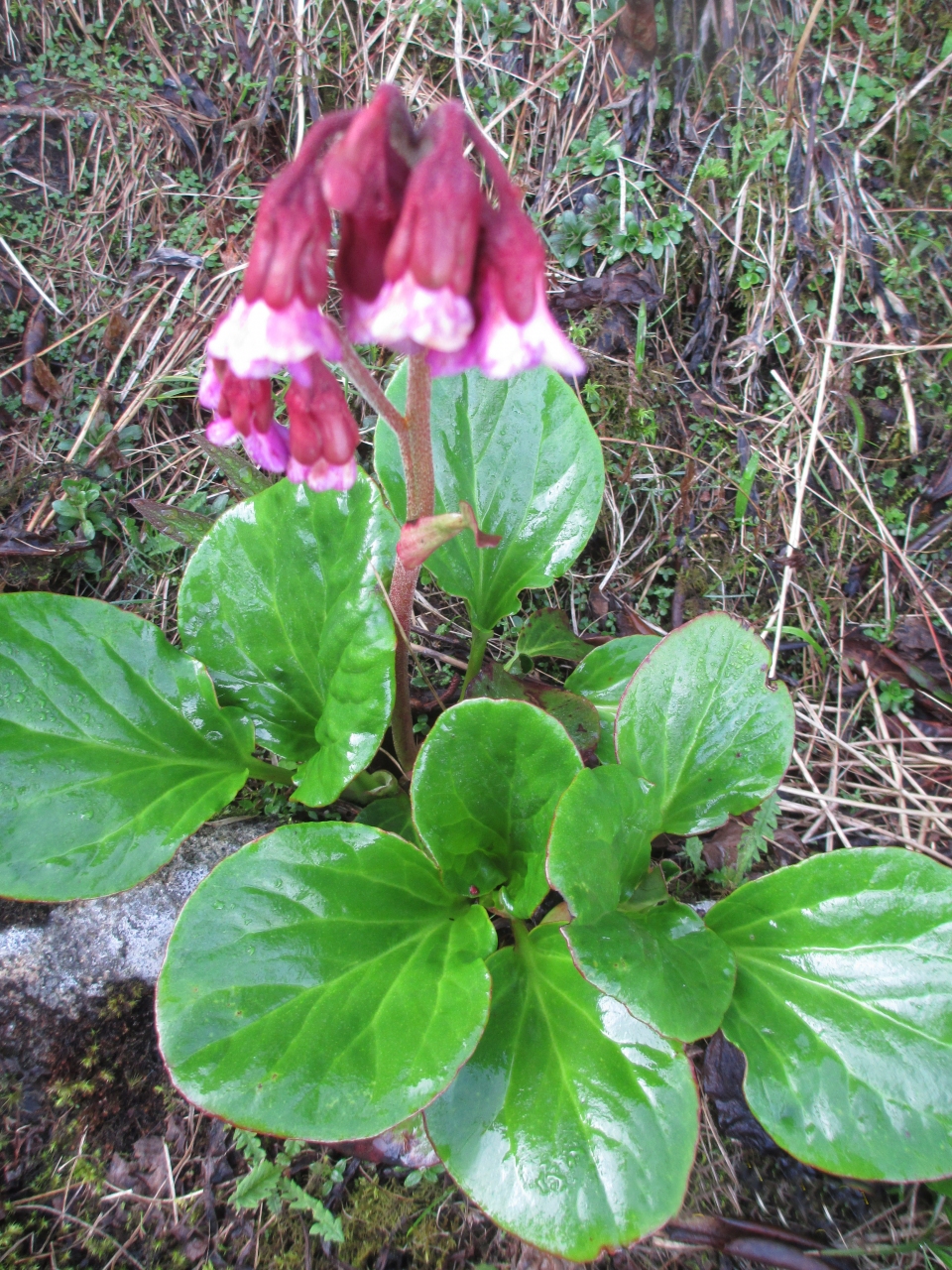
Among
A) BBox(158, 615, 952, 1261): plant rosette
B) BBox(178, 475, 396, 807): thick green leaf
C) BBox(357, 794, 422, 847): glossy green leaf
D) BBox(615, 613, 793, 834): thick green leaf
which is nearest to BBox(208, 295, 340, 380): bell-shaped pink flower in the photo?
BBox(178, 475, 396, 807): thick green leaf

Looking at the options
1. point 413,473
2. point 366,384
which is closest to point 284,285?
point 366,384

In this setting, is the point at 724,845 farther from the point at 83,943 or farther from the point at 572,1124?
the point at 83,943

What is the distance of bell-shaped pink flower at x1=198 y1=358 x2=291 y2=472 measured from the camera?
3.60ft

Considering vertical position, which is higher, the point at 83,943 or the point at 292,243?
the point at 292,243

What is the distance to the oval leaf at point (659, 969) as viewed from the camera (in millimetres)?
1235

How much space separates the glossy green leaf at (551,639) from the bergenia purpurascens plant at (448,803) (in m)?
0.10

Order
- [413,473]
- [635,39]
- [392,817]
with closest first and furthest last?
[413,473] < [392,817] < [635,39]

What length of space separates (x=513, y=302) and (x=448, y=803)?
3.08 ft

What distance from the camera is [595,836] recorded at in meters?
1.32

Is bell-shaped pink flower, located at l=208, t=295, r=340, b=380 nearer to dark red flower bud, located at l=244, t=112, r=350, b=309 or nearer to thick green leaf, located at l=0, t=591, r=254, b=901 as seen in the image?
dark red flower bud, located at l=244, t=112, r=350, b=309

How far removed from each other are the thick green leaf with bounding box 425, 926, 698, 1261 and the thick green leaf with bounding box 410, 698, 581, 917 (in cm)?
21

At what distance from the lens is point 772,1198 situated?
154cm

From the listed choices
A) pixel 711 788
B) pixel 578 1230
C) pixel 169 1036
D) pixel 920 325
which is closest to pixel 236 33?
pixel 920 325

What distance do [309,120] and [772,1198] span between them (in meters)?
2.98
